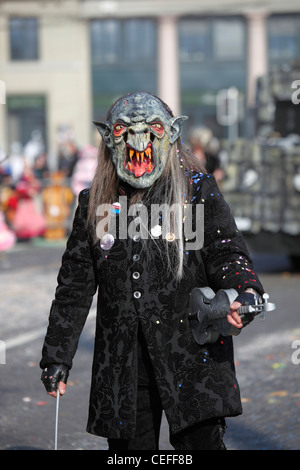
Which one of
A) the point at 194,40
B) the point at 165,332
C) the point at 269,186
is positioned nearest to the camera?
the point at 165,332

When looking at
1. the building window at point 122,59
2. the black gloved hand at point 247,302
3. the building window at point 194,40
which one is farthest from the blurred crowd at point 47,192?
the building window at point 194,40

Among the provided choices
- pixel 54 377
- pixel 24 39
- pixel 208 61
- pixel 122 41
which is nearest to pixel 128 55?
pixel 122 41

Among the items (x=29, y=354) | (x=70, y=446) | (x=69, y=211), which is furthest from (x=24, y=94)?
(x=70, y=446)

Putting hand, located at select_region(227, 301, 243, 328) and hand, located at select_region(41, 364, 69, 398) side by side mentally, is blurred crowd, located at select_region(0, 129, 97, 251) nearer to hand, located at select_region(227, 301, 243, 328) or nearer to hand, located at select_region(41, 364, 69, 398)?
hand, located at select_region(41, 364, 69, 398)

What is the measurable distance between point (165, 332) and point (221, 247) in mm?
356

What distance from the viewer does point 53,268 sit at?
41.7 ft

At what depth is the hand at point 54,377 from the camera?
3439 millimetres

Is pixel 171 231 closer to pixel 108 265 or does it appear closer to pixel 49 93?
pixel 108 265

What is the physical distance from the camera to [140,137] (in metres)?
3.41

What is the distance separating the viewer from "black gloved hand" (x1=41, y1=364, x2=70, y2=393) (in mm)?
3439

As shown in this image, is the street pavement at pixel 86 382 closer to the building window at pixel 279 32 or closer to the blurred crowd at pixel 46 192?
the blurred crowd at pixel 46 192

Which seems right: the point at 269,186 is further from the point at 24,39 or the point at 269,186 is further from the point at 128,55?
the point at 24,39

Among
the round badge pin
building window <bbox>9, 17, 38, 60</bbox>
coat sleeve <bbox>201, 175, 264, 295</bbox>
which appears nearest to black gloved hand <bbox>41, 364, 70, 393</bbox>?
the round badge pin

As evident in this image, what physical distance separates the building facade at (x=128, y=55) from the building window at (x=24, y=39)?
0.13 feet
